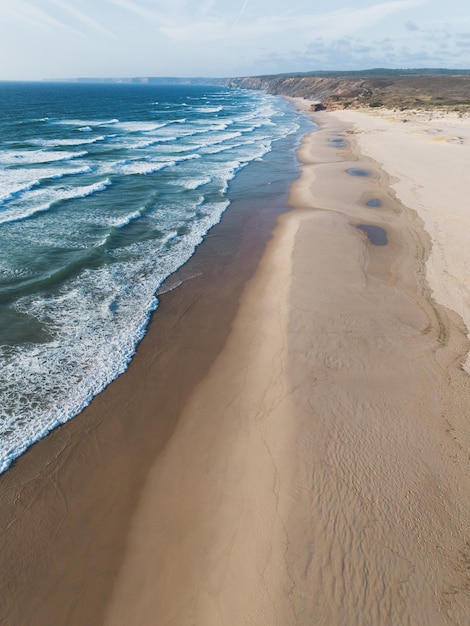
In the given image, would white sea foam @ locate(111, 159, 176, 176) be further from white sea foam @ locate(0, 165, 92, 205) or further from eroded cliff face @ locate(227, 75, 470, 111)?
eroded cliff face @ locate(227, 75, 470, 111)

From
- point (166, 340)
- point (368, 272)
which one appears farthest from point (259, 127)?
point (166, 340)

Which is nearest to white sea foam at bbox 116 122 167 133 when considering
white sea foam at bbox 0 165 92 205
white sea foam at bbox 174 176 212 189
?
white sea foam at bbox 0 165 92 205

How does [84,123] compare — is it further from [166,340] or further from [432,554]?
[432,554]

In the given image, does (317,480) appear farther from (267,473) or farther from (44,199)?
(44,199)

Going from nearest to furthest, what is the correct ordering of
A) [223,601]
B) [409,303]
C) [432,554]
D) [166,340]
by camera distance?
1. [223,601]
2. [432,554]
3. [166,340]
4. [409,303]

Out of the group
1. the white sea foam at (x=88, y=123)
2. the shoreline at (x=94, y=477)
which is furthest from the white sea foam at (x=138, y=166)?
the white sea foam at (x=88, y=123)
